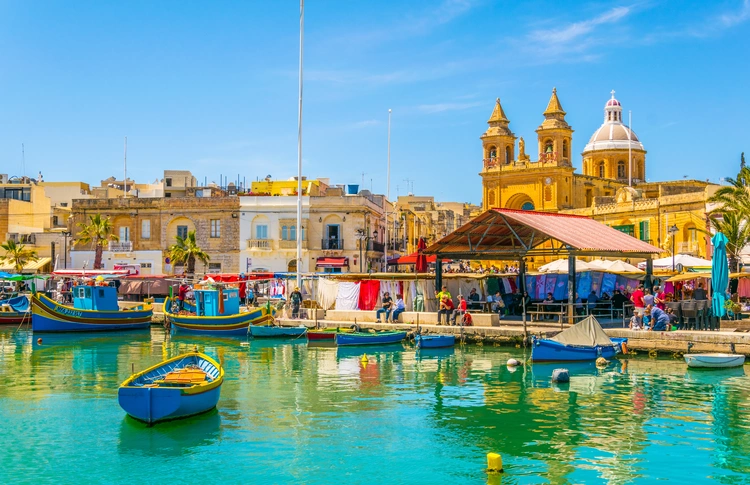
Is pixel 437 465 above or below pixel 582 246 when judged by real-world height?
below

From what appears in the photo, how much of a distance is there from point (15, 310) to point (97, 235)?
9707mm

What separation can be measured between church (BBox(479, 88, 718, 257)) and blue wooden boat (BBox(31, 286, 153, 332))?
114ft

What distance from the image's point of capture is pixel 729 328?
90.6 feet

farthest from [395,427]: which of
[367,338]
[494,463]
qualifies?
[367,338]

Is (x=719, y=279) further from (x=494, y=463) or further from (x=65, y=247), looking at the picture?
(x=65, y=247)

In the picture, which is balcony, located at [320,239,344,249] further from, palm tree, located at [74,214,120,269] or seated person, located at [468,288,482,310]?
seated person, located at [468,288,482,310]

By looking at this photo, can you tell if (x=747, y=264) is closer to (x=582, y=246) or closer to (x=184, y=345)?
(x=582, y=246)

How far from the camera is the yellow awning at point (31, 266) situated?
51125 millimetres

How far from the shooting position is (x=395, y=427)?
16781 millimetres

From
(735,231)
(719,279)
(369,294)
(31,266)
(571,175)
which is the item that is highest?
(571,175)

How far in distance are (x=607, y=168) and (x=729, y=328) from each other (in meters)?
54.0

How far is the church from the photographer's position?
5847 cm

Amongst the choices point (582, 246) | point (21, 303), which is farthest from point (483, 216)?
point (21, 303)

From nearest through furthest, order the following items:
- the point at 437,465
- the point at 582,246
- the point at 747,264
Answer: the point at 437,465 → the point at 582,246 → the point at 747,264
